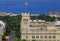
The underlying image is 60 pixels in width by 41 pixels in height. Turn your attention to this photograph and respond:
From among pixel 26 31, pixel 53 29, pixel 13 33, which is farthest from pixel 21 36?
pixel 13 33

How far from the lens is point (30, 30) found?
2378 centimetres

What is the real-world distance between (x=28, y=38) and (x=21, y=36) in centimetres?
47

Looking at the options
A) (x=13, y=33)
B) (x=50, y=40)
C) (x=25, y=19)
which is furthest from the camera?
(x=13, y=33)

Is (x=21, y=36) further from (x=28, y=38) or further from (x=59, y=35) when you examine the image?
(x=59, y=35)

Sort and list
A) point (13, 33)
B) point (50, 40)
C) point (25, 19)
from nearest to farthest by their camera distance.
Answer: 1. point (50, 40)
2. point (25, 19)
3. point (13, 33)

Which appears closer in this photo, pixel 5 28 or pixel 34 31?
pixel 34 31

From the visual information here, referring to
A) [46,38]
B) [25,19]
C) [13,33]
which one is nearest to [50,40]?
[46,38]

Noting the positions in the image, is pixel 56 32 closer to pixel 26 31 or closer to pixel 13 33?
pixel 26 31

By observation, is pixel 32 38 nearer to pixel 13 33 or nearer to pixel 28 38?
pixel 28 38

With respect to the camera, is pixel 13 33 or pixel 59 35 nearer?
pixel 59 35

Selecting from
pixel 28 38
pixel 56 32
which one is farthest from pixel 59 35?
pixel 28 38

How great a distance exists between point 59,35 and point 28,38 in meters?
1.79

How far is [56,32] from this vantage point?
78.5 feet

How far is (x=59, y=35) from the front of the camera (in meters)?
24.0
